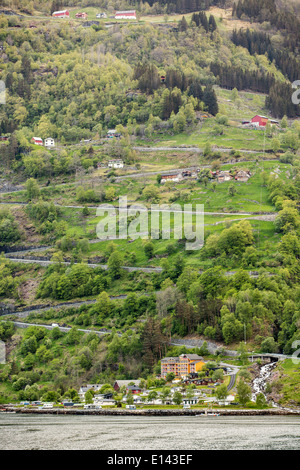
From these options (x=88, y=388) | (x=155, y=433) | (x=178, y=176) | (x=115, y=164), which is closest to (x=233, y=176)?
(x=178, y=176)

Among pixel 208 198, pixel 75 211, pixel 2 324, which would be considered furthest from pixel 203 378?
pixel 75 211

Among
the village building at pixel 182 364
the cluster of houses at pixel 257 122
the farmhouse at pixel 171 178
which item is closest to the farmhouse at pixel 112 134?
the farmhouse at pixel 171 178

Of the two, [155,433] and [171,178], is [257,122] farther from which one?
[155,433]

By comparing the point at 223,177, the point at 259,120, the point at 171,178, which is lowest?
the point at 171,178

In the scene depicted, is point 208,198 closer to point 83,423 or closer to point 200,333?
point 200,333

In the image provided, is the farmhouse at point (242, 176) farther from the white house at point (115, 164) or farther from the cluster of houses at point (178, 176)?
the white house at point (115, 164)

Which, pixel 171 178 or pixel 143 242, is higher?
pixel 171 178

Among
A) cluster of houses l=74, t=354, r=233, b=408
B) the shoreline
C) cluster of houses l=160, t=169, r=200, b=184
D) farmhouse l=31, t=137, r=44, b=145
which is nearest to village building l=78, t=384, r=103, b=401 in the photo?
cluster of houses l=74, t=354, r=233, b=408
